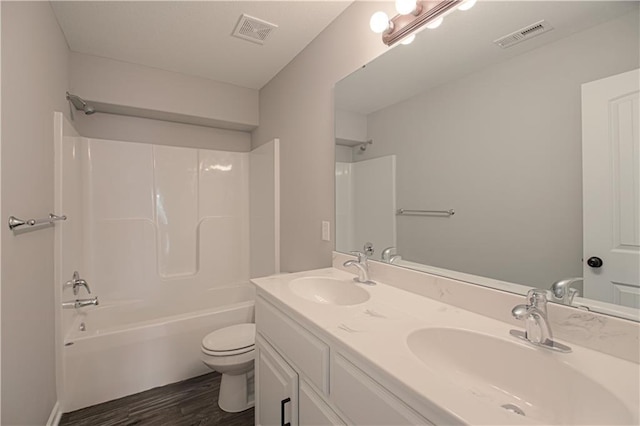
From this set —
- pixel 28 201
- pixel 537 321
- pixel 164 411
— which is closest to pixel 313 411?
pixel 537 321

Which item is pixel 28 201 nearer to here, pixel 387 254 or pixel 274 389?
pixel 274 389

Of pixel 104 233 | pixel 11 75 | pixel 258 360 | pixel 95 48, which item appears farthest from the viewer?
pixel 104 233

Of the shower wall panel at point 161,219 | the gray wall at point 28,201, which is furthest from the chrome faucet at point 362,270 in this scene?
the shower wall panel at point 161,219

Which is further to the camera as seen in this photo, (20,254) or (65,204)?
(65,204)

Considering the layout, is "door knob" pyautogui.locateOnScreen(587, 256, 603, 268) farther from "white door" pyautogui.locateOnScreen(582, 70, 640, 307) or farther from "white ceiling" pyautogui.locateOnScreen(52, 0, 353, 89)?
"white ceiling" pyautogui.locateOnScreen(52, 0, 353, 89)

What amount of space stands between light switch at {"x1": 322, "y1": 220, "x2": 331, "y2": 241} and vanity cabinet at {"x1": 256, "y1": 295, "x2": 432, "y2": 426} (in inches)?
23.8

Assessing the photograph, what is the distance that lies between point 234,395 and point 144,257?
57.7 inches

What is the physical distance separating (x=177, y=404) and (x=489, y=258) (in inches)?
81.5

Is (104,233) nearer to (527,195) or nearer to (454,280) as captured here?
(454,280)

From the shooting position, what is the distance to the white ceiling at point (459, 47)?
2.75 feet

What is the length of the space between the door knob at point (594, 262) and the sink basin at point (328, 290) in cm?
80

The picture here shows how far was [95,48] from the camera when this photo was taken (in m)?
2.01

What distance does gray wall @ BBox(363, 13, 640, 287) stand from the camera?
0.82m

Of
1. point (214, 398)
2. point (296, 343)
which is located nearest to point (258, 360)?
point (296, 343)
